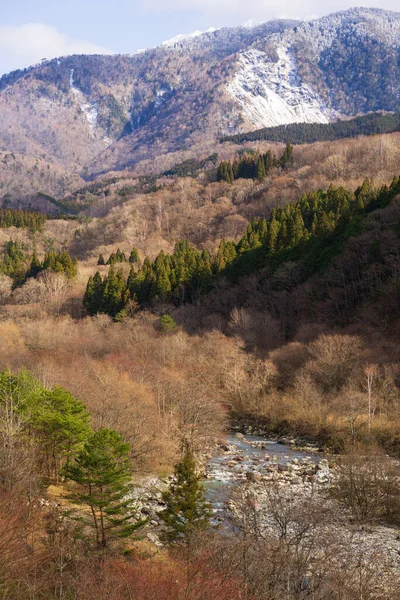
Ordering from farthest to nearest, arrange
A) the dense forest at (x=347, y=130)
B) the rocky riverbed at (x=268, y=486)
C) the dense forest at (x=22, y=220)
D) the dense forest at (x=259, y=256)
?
→ the dense forest at (x=347, y=130) → the dense forest at (x=22, y=220) → the dense forest at (x=259, y=256) → the rocky riverbed at (x=268, y=486)

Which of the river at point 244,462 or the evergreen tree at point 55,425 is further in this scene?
the river at point 244,462

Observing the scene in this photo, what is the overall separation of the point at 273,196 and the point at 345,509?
3410 inches

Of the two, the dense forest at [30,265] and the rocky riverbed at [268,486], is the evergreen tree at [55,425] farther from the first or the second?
the dense forest at [30,265]

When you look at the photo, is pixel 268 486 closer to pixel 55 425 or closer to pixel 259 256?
pixel 55 425

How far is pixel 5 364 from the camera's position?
156ft

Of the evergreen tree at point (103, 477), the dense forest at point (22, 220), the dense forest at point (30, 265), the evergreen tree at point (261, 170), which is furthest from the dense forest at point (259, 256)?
the dense forest at point (22, 220)

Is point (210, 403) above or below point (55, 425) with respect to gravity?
below

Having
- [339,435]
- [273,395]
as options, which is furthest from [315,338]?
[339,435]

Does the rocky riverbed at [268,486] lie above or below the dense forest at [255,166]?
below

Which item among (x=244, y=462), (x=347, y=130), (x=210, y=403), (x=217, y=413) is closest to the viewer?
(x=244, y=462)

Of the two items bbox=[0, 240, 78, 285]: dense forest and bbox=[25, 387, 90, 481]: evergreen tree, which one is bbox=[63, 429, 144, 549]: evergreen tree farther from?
bbox=[0, 240, 78, 285]: dense forest

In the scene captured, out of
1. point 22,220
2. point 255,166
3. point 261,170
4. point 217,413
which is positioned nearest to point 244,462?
point 217,413

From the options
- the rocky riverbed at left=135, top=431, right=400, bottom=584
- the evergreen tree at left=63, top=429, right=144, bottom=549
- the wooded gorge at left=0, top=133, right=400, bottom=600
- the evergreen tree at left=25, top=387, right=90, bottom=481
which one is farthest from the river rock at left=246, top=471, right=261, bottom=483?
the evergreen tree at left=63, top=429, right=144, bottom=549

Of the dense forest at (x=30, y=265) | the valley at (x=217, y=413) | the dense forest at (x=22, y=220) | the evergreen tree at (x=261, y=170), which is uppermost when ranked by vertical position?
the evergreen tree at (x=261, y=170)
